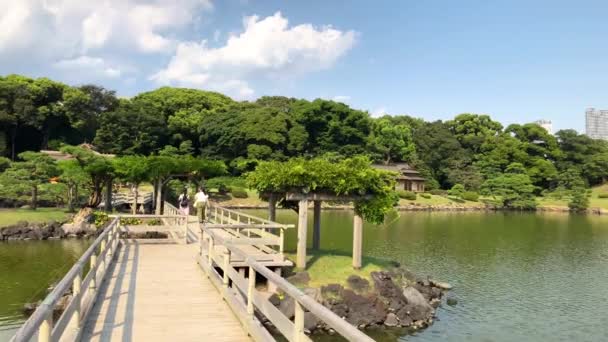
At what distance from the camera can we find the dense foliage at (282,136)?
59812mm

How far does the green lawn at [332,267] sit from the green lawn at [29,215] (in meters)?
19.4

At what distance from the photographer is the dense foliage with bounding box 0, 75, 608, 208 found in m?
59.8

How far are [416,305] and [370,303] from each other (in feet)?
5.51

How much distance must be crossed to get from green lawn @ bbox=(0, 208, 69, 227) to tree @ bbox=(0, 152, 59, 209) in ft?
3.96

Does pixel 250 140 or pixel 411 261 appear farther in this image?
pixel 250 140

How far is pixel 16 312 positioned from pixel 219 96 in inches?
2680

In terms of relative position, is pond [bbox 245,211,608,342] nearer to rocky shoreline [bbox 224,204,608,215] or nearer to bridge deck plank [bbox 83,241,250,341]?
bridge deck plank [bbox 83,241,250,341]

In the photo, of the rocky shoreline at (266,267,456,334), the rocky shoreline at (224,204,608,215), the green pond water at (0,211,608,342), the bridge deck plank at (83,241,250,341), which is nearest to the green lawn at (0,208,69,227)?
the green pond water at (0,211,608,342)

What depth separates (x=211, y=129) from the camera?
204ft

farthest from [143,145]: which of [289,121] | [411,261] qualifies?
[411,261]

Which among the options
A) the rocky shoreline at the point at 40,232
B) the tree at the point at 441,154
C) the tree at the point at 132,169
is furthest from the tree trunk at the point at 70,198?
the tree at the point at 441,154

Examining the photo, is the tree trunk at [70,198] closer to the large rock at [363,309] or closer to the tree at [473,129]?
the large rock at [363,309]

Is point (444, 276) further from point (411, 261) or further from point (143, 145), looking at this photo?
point (143, 145)

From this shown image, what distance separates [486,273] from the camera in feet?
66.8
